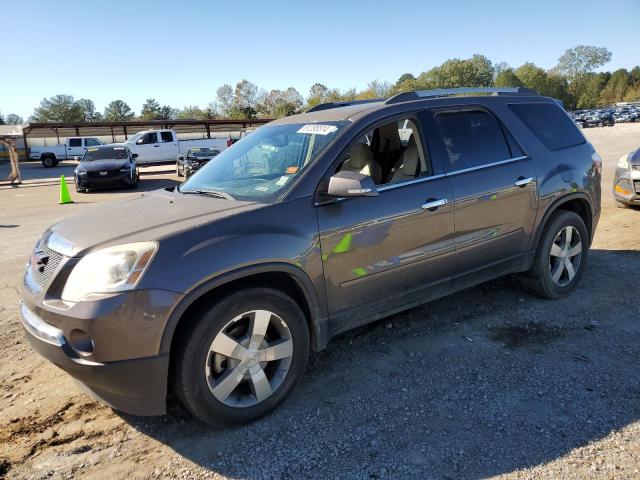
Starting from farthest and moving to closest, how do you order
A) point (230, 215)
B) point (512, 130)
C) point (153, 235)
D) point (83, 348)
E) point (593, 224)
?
point (593, 224), point (512, 130), point (230, 215), point (153, 235), point (83, 348)

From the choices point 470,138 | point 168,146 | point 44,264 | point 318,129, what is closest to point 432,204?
point 470,138

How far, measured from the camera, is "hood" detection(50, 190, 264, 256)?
2.70 m

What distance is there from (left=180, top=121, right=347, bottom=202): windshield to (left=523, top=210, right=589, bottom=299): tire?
2257mm

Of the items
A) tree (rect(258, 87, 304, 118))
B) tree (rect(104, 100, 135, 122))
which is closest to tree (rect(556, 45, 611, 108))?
tree (rect(258, 87, 304, 118))

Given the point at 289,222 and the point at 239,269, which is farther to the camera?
the point at 289,222

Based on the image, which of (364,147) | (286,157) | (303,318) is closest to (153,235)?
(303,318)

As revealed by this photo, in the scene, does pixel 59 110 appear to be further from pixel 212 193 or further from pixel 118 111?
pixel 212 193

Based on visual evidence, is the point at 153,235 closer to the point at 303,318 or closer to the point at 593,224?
the point at 303,318

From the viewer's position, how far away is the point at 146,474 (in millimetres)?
2529

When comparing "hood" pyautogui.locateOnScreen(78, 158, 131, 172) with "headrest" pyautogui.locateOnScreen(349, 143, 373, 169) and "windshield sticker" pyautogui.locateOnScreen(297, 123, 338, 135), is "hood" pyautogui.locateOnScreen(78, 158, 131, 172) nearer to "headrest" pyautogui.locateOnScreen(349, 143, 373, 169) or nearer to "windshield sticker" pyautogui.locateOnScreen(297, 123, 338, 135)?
"windshield sticker" pyautogui.locateOnScreen(297, 123, 338, 135)

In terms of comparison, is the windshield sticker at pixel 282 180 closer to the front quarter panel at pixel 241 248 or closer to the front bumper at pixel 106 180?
the front quarter panel at pixel 241 248

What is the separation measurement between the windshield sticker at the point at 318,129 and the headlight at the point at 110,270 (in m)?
1.49

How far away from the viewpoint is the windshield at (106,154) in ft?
58.6

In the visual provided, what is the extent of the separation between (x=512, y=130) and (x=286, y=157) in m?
2.06
